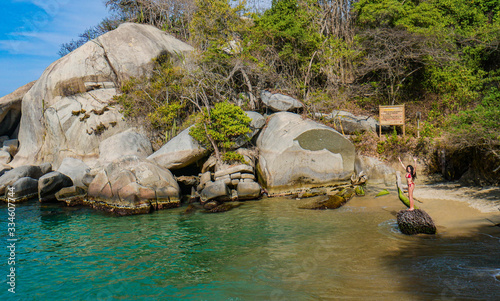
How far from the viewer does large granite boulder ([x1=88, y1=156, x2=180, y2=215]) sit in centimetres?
1194

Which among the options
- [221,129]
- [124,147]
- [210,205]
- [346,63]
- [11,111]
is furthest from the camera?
[11,111]

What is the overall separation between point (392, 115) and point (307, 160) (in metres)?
5.26

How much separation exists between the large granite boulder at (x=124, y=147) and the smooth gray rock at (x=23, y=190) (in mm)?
3397

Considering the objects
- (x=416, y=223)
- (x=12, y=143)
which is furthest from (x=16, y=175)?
(x=416, y=223)

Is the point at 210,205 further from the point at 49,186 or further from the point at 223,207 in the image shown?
the point at 49,186

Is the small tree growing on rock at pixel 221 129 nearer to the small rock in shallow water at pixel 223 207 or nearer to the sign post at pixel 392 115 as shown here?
the small rock in shallow water at pixel 223 207

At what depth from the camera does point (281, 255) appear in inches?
278

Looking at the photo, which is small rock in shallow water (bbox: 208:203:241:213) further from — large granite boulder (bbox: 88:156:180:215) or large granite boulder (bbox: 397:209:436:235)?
large granite boulder (bbox: 397:209:436:235)

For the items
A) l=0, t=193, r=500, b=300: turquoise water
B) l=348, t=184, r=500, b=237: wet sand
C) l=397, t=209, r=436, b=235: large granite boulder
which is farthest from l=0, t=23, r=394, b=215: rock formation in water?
l=397, t=209, r=436, b=235: large granite boulder

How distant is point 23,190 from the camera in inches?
589

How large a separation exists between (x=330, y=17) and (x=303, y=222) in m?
16.3

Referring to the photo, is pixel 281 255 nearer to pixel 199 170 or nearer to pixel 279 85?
pixel 199 170

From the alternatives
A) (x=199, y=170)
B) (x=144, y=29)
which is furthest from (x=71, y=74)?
(x=199, y=170)

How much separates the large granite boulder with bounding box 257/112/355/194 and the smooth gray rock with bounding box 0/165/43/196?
12.3 m
